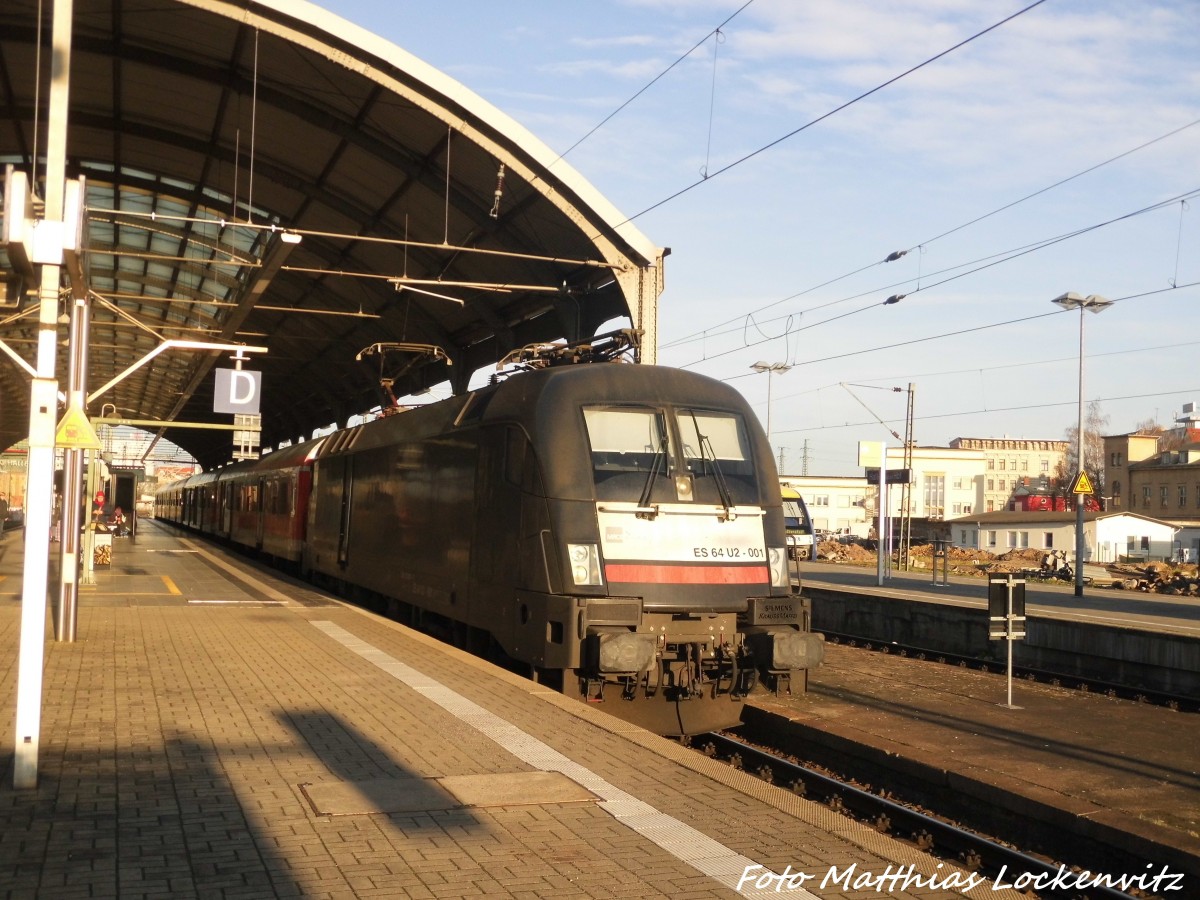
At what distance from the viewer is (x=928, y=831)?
848cm

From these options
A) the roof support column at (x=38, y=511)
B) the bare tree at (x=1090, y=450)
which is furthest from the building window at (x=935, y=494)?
the roof support column at (x=38, y=511)

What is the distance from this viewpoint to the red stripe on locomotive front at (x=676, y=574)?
1095 cm

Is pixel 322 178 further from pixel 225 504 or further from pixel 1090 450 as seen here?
pixel 1090 450

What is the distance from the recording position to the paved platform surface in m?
5.67

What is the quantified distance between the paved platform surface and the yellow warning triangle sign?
82.7 inches

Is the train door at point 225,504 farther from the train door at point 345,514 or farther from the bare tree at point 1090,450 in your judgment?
the bare tree at point 1090,450

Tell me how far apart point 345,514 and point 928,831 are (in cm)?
1424

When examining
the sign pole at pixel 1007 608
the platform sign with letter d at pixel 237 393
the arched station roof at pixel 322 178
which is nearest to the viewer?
the sign pole at pixel 1007 608

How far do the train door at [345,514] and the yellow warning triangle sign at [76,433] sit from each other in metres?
9.44

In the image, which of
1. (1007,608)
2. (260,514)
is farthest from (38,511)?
(260,514)

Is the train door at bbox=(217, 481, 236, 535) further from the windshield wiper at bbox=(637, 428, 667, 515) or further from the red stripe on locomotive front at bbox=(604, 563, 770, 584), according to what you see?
the red stripe on locomotive front at bbox=(604, 563, 770, 584)

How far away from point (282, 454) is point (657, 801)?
958 inches

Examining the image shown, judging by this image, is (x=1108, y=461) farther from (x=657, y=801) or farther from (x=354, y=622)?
(x=657, y=801)
